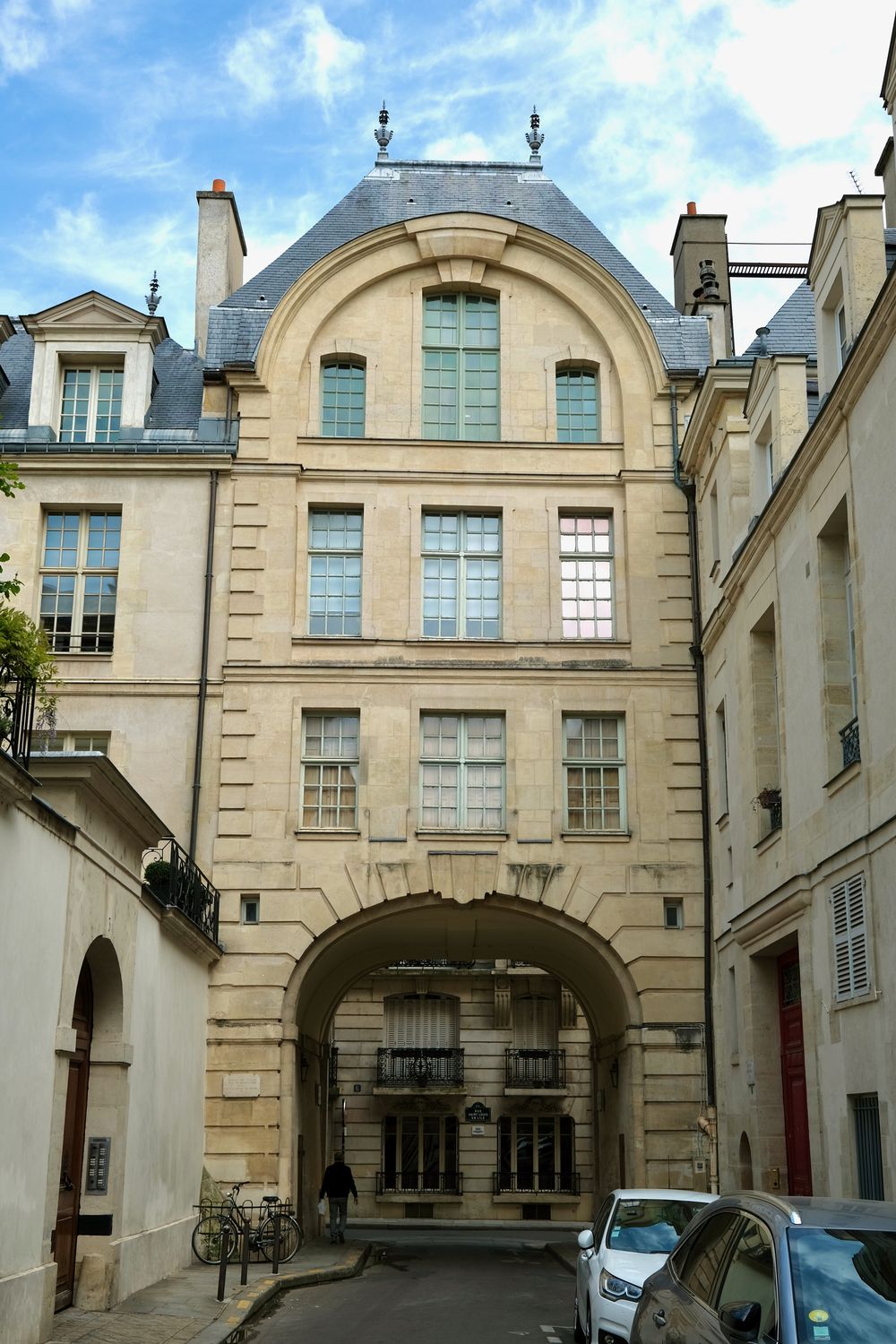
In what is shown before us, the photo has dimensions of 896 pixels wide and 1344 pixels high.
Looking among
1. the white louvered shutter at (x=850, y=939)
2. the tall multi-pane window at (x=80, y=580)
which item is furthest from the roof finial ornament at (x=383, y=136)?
the white louvered shutter at (x=850, y=939)

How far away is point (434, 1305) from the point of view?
52.4ft

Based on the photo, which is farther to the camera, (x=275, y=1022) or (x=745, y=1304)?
(x=275, y=1022)

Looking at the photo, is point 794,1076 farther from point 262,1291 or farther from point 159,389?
point 159,389

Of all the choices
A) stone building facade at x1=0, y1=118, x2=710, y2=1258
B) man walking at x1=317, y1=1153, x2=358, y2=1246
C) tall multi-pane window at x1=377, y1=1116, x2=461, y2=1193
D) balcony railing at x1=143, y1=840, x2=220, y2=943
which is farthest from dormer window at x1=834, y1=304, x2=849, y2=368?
tall multi-pane window at x1=377, y1=1116, x2=461, y2=1193

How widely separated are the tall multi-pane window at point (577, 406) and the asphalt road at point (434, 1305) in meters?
12.1

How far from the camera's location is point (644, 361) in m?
23.6

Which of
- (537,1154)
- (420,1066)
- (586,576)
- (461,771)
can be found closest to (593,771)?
(461,771)

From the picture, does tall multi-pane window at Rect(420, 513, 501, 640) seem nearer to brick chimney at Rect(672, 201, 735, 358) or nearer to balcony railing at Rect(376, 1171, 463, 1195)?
brick chimney at Rect(672, 201, 735, 358)

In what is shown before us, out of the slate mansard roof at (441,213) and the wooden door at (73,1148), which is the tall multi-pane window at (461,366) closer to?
the slate mansard roof at (441,213)

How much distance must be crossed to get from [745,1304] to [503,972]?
32.4m

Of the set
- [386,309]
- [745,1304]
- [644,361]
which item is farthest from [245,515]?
[745,1304]

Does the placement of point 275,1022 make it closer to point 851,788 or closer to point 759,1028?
point 759,1028

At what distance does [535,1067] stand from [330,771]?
18.2 meters

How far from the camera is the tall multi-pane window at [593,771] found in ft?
71.4
